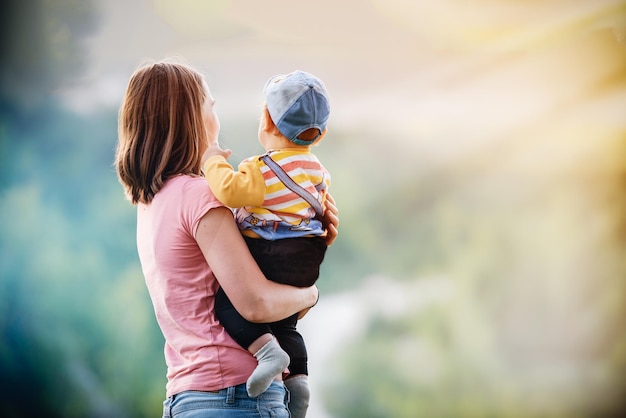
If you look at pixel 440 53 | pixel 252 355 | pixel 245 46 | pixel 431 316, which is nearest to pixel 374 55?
pixel 440 53

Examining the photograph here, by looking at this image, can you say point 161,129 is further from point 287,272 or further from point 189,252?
point 287,272

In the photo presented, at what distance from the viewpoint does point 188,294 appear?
4.58 feet

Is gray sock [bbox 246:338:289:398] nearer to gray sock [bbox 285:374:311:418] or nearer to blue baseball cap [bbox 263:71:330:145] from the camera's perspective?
gray sock [bbox 285:374:311:418]

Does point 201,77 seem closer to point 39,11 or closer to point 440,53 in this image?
point 440,53

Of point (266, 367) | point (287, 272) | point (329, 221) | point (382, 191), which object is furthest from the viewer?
point (382, 191)

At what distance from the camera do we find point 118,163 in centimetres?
148

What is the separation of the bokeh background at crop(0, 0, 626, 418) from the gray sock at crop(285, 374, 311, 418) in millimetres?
1679

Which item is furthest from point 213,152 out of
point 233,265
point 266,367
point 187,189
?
point 266,367

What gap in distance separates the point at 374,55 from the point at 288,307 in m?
2.02

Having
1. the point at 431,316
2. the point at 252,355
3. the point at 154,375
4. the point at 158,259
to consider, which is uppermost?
the point at 158,259

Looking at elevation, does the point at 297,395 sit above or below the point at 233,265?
below

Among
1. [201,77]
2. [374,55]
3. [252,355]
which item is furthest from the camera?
[374,55]

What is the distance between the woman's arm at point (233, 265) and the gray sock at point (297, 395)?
173 millimetres

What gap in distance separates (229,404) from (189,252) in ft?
0.89
